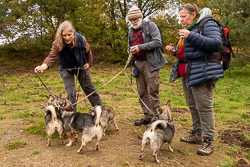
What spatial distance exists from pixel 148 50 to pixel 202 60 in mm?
1526

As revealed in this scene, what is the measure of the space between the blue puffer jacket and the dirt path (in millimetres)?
1377

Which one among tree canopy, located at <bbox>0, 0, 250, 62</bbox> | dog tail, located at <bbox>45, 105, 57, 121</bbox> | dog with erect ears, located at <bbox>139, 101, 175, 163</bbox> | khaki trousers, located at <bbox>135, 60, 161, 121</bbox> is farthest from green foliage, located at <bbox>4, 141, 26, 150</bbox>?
tree canopy, located at <bbox>0, 0, 250, 62</bbox>

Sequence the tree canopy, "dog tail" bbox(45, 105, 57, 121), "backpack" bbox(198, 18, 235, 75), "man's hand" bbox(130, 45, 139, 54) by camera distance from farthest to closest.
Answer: the tree canopy < "man's hand" bbox(130, 45, 139, 54) < "dog tail" bbox(45, 105, 57, 121) < "backpack" bbox(198, 18, 235, 75)

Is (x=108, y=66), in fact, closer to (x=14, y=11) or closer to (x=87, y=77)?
(x=14, y=11)

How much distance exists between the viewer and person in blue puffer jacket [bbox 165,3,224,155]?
342 centimetres

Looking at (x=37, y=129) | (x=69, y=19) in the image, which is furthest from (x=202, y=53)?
(x=69, y=19)

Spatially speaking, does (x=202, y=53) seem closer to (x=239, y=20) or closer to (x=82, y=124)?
(x=82, y=124)

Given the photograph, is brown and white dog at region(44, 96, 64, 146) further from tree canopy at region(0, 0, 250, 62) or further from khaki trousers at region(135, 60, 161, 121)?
tree canopy at region(0, 0, 250, 62)

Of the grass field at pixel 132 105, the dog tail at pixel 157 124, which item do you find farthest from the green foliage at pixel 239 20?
the dog tail at pixel 157 124

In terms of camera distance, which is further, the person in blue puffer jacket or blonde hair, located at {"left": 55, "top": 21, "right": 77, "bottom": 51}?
blonde hair, located at {"left": 55, "top": 21, "right": 77, "bottom": 51}

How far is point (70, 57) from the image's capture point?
4859mm

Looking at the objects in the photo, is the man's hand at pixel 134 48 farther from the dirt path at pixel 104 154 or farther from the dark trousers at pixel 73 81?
the dirt path at pixel 104 154

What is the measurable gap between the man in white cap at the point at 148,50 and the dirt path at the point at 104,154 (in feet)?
2.89

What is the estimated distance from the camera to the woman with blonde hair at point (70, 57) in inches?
173
